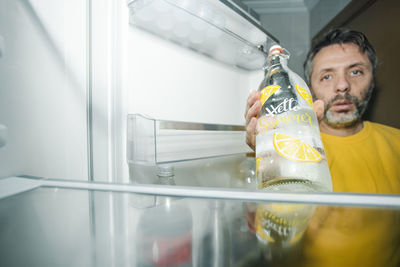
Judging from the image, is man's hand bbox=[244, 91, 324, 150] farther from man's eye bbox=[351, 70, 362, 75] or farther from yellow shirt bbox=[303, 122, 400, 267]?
man's eye bbox=[351, 70, 362, 75]

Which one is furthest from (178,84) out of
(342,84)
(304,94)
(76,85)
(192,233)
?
(342,84)

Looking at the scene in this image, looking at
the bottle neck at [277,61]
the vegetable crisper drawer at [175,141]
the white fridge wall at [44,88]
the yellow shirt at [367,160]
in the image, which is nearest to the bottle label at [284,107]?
the bottle neck at [277,61]

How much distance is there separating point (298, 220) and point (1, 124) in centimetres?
57

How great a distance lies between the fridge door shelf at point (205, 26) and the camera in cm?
56

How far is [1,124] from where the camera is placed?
38 cm

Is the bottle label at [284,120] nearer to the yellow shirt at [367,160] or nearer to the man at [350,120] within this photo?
the man at [350,120]

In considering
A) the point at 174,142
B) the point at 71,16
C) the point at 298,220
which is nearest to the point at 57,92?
the point at 71,16

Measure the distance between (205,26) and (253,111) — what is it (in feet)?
1.30

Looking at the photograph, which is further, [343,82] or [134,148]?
[343,82]

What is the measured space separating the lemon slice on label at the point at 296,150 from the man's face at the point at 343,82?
33.9 inches

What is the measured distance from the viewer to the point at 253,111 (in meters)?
0.47

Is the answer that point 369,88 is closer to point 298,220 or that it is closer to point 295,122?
point 295,122

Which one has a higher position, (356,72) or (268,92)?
(356,72)

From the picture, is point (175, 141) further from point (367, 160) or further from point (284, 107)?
point (367, 160)
